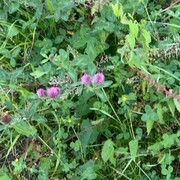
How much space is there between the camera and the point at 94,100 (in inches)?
82.3

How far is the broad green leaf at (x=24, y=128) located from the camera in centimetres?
194

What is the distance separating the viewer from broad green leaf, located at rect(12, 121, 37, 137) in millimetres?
1940

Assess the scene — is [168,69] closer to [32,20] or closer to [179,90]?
[179,90]

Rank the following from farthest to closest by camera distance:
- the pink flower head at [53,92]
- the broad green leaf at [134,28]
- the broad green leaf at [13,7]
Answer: the broad green leaf at [13,7], the pink flower head at [53,92], the broad green leaf at [134,28]

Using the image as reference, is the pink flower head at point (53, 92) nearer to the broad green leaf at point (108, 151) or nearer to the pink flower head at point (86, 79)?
the pink flower head at point (86, 79)

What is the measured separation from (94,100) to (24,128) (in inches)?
12.6

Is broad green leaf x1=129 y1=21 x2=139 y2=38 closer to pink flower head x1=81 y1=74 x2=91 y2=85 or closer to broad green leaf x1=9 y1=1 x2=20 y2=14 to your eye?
pink flower head x1=81 y1=74 x2=91 y2=85

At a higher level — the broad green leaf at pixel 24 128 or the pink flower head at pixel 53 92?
the pink flower head at pixel 53 92

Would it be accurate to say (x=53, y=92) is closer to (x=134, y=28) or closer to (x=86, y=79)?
(x=86, y=79)

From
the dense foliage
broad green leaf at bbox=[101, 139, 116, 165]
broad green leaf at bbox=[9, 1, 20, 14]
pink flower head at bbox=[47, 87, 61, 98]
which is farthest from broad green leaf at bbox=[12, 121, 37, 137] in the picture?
broad green leaf at bbox=[9, 1, 20, 14]

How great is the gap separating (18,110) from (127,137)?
1.49 feet

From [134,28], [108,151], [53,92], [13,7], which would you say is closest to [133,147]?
[108,151]

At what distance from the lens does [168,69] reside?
2039 millimetres

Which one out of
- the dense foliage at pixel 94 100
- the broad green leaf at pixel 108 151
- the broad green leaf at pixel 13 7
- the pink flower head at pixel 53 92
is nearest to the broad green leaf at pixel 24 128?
the dense foliage at pixel 94 100
